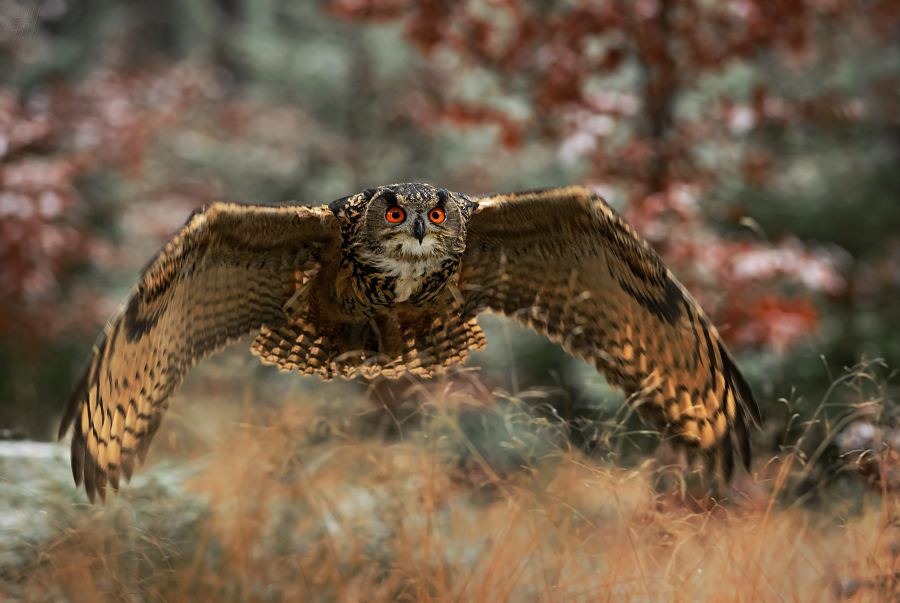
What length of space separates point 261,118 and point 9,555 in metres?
7.79

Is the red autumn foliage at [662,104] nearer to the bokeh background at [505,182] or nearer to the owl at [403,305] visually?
the bokeh background at [505,182]

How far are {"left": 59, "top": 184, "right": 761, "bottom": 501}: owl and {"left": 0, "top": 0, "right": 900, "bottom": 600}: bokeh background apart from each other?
0.73ft

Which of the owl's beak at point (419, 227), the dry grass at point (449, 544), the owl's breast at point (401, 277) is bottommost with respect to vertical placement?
the dry grass at point (449, 544)

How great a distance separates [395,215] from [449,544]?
150 centimetres

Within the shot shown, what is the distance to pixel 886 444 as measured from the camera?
2.46 metres

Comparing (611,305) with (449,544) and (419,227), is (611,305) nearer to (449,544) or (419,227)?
(419,227)

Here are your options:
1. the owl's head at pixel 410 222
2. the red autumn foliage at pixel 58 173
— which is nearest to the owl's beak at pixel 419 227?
the owl's head at pixel 410 222

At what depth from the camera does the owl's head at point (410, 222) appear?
7.24 feet

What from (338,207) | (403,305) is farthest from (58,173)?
(403,305)

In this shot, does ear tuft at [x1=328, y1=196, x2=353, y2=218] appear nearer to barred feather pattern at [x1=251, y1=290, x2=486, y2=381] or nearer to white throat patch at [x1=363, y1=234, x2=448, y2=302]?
white throat patch at [x1=363, y1=234, x2=448, y2=302]

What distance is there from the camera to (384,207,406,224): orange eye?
2223mm

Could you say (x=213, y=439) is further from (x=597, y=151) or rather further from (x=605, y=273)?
(x=597, y=151)

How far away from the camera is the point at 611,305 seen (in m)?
2.59

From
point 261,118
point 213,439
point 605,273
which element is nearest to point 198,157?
point 261,118
